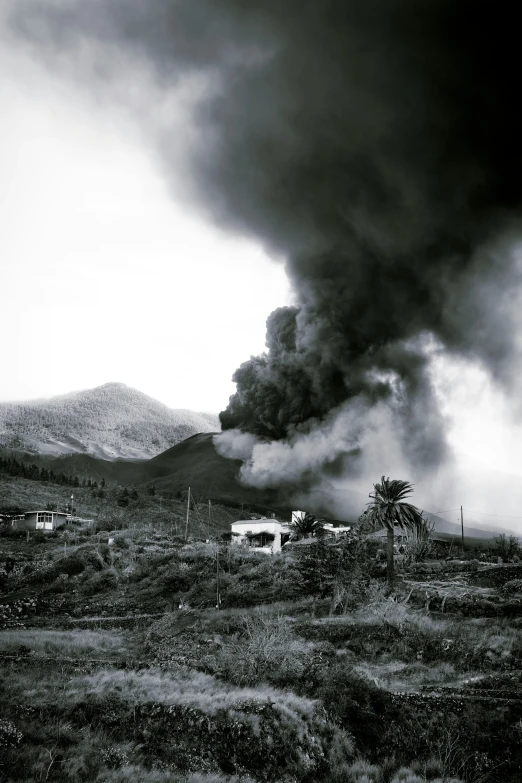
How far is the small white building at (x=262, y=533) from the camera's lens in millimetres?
72438

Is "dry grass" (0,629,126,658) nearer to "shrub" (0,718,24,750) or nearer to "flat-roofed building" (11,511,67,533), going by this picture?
"shrub" (0,718,24,750)

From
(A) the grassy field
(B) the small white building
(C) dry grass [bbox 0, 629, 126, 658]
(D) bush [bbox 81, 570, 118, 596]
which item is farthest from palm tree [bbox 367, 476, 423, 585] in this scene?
(B) the small white building

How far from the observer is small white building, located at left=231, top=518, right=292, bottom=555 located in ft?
238

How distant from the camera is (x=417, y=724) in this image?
14094mm

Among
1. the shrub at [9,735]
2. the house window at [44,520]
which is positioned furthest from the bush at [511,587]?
the house window at [44,520]

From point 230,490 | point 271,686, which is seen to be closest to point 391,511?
point 271,686

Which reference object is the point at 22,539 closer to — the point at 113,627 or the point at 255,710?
the point at 113,627

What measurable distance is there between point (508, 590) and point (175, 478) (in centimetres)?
13092

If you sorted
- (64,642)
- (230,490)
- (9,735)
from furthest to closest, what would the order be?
1. (230,490)
2. (64,642)
3. (9,735)

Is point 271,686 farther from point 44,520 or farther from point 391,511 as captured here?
point 44,520

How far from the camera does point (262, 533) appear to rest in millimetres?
74375

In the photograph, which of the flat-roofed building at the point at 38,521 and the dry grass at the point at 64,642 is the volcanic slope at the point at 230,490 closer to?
the flat-roofed building at the point at 38,521

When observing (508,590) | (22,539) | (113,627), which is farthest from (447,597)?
(22,539)

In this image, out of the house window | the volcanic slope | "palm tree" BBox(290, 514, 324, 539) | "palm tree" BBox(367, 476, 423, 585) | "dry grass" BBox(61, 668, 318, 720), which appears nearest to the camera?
"dry grass" BBox(61, 668, 318, 720)
